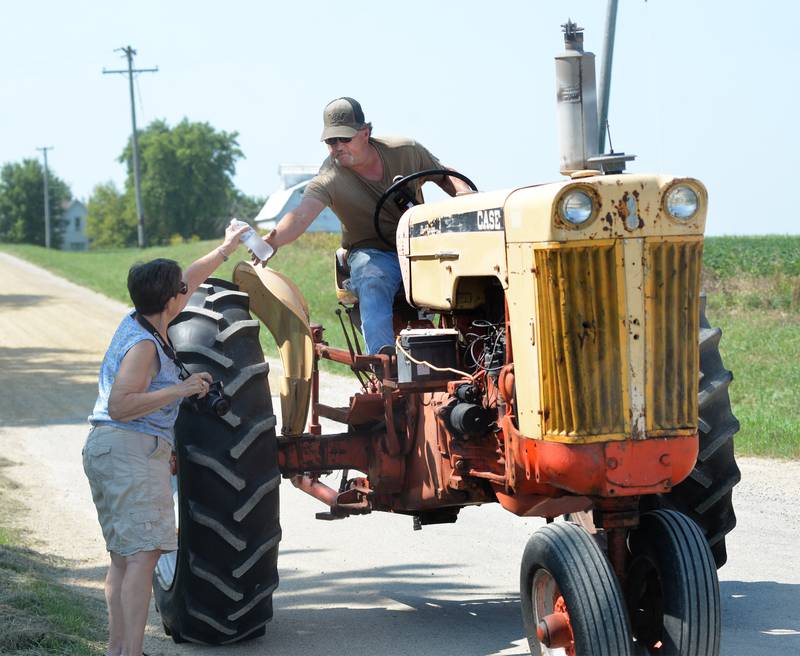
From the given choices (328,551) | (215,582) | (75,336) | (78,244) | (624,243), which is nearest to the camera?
(624,243)

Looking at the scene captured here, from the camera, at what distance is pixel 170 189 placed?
10031 centimetres

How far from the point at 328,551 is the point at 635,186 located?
13.0 ft

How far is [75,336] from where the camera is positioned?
71.5 feet

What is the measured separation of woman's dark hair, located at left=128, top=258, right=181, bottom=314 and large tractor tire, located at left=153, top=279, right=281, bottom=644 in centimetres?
74

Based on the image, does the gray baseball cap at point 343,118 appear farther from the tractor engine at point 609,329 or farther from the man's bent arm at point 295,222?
the tractor engine at point 609,329

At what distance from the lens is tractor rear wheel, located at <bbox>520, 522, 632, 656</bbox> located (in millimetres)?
4191

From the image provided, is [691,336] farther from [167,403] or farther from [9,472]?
[9,472]

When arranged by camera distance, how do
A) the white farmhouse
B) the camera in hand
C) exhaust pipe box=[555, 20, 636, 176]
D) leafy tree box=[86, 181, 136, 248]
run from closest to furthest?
the camera in hand < exhaust pipe box=[555, 20, 636, 176] < the white farmhouse < leafy tree box=[86, 181, 136, 248]

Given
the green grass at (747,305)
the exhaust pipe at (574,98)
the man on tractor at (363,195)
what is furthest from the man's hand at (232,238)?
the exhaust pipe at (574,98)

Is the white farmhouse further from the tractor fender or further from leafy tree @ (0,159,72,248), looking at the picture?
the tractor fender

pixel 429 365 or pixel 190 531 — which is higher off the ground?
pixel 429 365

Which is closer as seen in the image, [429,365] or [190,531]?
[429,365]

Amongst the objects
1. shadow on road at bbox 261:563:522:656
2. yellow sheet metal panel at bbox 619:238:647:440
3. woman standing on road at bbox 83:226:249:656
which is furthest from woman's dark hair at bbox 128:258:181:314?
yellow sheet metal panel at bbox 619:238:647:440

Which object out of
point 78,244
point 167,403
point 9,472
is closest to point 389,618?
point 167,403
